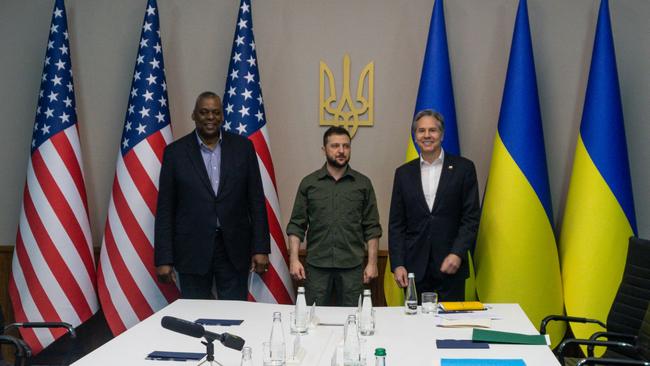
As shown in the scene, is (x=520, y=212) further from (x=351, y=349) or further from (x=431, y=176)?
(x=351, y=349)

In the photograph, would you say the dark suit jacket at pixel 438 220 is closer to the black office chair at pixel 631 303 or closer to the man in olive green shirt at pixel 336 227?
the man in olive green shirt at pixel 336 227

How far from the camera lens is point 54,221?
174 inches

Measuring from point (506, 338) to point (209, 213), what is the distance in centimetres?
188

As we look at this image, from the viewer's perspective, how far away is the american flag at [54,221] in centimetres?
439

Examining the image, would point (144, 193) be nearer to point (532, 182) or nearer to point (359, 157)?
point (359, 157)

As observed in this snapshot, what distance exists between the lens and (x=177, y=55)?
485cm

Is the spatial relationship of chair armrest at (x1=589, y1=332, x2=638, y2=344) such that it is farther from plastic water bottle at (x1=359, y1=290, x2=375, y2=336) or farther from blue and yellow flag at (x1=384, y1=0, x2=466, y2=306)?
A: blue and yellow flag at (x1=384, y1=0, x2=466, y2=306)

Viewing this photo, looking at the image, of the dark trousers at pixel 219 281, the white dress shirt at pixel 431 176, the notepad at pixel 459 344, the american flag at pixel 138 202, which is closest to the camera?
the notepad at pixel 459 344

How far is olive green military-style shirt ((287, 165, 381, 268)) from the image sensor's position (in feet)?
12.9

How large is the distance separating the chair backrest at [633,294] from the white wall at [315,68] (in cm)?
146

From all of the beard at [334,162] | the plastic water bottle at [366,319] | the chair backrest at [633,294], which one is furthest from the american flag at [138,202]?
the chair backrest at [633,294]

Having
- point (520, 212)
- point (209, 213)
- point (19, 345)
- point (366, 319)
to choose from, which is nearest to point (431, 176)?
point (520, 212)

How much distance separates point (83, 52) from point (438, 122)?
8.51 ft

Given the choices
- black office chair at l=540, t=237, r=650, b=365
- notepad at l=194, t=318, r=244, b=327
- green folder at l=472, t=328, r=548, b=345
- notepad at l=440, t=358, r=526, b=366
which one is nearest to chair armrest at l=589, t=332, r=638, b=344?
black office chair at l=540, t=237, r=650, b=365
